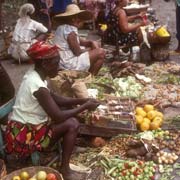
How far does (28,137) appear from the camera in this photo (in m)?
4.40

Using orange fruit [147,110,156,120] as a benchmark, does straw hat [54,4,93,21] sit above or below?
above

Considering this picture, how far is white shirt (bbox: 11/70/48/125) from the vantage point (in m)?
4.30

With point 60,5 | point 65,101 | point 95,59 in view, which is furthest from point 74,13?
point 60,5

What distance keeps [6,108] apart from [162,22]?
7.61m

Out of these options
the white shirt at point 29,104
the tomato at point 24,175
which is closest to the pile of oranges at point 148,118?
the white shirt at point 29,104

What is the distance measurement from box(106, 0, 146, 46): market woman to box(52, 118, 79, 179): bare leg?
12.6 ft

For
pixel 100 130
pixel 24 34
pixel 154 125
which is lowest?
pixel 154 125

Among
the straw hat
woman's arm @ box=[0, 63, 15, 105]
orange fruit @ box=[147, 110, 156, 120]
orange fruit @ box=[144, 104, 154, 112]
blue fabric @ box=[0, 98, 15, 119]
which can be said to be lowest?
orange fruit @ box=[147, 110, 156, 120]

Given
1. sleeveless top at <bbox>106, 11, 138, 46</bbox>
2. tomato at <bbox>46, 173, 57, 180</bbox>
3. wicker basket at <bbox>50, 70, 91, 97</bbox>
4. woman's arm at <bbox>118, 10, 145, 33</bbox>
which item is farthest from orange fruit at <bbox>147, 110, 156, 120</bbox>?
sleeveless top at <bbox>106, 11, 138, 46</bbox>

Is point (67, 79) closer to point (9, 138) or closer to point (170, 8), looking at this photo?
point (9, 138)

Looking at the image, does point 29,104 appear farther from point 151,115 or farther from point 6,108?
point 151,115

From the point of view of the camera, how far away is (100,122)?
5.12 metres

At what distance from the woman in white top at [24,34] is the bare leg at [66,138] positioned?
447cm

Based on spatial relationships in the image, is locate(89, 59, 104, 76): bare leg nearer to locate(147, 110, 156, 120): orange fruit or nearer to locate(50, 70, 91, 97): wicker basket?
locate(50, 70, 91, 97): wicker basket
